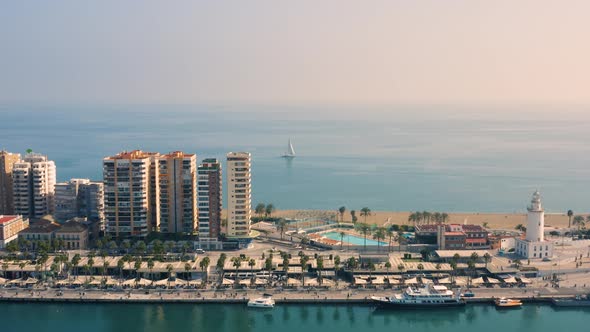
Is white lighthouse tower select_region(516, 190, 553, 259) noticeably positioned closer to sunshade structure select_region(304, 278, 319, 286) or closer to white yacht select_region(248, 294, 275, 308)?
sunshade structure select_region(304, 278, 319, 286)

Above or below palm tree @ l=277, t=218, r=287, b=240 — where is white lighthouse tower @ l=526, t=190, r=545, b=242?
above

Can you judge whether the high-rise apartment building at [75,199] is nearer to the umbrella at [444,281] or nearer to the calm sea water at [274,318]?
the calm sea water at [274,318]

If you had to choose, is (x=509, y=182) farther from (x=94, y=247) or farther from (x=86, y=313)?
(x=86, y=313)

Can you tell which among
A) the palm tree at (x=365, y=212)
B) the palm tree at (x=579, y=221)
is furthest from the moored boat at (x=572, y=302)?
the palm tree at (x=365, y=212)

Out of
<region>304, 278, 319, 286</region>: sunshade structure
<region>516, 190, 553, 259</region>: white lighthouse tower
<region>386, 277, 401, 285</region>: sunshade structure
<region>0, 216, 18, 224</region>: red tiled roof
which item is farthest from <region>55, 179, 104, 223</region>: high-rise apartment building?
<region>516, 190, 553, 259</region>: white lighthouse tower

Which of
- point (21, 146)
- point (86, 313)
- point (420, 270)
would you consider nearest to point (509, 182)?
point (420, 270)

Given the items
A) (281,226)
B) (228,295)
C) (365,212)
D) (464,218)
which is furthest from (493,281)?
(464,218)

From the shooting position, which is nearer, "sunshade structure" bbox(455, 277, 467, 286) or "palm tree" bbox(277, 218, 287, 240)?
"sunshade structure" bbox(455, 277, 467, 286)
